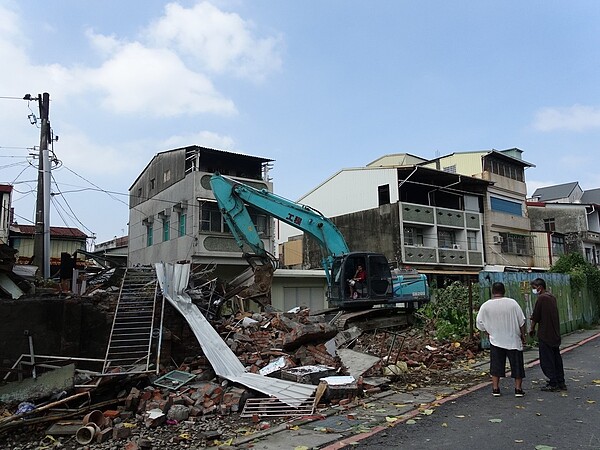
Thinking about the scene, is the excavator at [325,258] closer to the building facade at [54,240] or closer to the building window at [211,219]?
the building window at [211,219]

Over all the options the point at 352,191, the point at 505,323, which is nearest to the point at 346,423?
the point at 505,323

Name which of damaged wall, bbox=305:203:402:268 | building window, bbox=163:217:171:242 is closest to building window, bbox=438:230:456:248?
damaged wall, bbox=305:203:402:268

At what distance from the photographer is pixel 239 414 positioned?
745 cm

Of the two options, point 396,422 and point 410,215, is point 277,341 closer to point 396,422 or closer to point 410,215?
point 396,422

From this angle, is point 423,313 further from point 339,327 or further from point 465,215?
point 465,215

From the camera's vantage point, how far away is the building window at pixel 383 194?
100 feet

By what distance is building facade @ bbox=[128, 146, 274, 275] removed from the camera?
78.2ft

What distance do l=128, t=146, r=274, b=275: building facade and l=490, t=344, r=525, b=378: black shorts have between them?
52.4 ft

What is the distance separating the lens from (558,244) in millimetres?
39156

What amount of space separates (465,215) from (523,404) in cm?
2709

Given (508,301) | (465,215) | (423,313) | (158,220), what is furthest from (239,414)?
(465,215)

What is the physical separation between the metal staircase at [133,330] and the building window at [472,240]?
25.6m

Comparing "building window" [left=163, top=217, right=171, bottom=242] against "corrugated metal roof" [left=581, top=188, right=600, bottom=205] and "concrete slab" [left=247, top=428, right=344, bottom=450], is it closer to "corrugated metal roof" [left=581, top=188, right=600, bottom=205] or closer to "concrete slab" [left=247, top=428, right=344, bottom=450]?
"concrete slab" [left=247, top=428, right=344, bottom=450]

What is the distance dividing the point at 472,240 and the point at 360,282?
20800 mm
